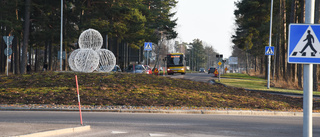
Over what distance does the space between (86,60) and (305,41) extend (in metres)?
19.6

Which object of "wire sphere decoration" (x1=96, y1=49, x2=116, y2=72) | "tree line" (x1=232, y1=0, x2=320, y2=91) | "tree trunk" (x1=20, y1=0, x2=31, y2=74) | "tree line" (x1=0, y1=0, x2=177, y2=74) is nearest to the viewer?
"wire sphere decoration" (x1=96, y1=49, x2=116, y2=72)

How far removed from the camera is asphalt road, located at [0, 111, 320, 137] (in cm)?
1041

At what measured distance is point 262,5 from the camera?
51.0m

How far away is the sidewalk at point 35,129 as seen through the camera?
30.1ft

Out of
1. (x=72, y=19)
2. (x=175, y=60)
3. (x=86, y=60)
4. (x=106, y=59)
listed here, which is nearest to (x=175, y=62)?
(x=175, y=60)

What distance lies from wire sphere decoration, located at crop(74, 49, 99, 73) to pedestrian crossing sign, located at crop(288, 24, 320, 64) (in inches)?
760

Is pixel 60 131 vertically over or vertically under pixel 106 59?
under

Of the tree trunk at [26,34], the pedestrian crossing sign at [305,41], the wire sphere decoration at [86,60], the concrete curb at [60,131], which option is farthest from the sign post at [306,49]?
the tree trunk at [26,34]

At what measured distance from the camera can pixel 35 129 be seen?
390 inches

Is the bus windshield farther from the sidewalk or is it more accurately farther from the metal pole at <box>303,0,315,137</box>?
the metal pole at <box>303,0,315,137</box>

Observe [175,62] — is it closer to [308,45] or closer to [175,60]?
[175,60]

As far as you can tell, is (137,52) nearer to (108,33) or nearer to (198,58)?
(108,33)

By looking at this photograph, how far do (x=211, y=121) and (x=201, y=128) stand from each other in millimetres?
1823

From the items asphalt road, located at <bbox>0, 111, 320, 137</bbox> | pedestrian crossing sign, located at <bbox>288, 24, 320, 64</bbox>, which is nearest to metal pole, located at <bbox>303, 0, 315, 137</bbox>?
pedestrian crossing sign, located at <bbox>288, 24, 320, 64</bbox>
